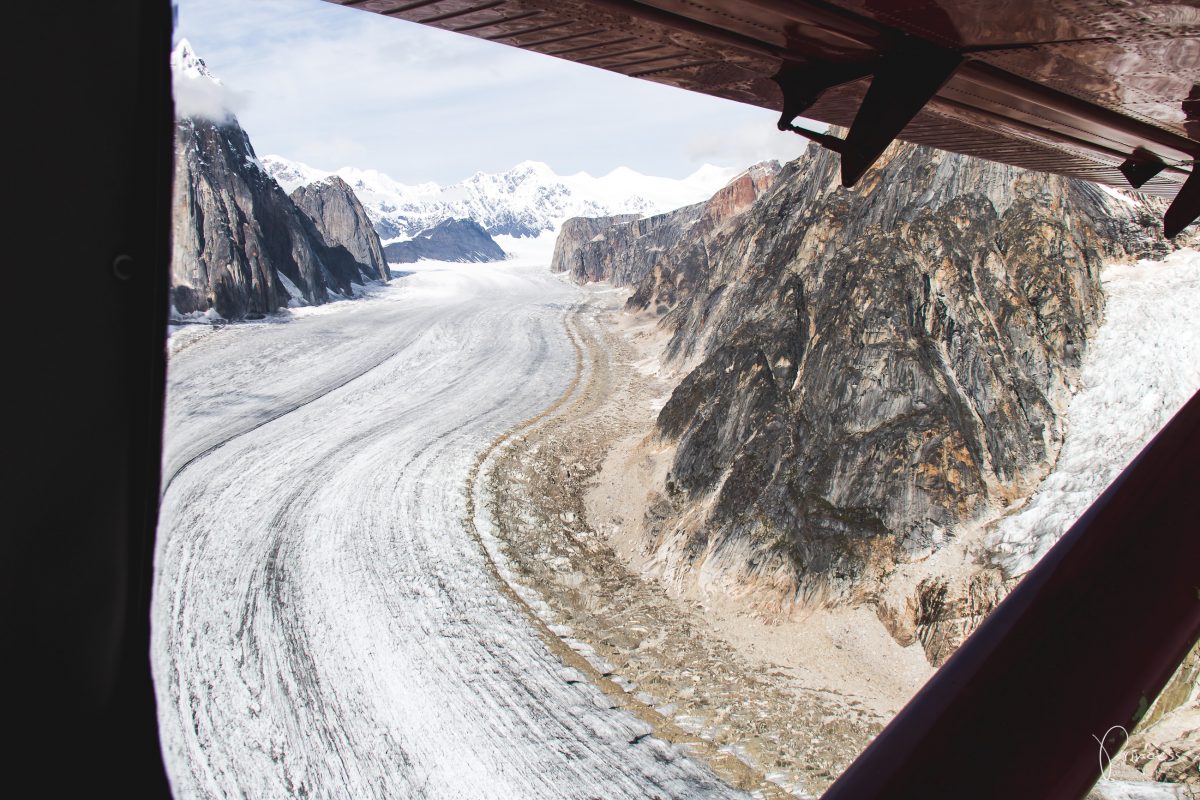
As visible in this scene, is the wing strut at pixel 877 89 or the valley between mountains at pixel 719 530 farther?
the valley between mountains at pixel 719 530

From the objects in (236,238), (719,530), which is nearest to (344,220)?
(236,238)

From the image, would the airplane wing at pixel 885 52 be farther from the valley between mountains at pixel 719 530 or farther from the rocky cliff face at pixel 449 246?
the rocky cliff face at pixel 449 246

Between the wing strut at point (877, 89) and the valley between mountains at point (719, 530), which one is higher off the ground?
the wing strut at point (877, 89)

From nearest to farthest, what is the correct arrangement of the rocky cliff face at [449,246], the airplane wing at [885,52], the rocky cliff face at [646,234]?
1. the airplane wing at [885,52]
2. the rocky cliff face at [646,234]
3. the rocky cliff face at [449,246]

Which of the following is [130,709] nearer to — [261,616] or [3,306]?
[3,306]

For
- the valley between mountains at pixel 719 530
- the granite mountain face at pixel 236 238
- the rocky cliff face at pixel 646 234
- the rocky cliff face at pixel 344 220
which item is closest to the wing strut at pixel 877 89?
the valley between mountains at pixel 719 530

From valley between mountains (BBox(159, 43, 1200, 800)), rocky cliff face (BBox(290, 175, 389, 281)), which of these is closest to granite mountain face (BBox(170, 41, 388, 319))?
rocky cliff face (BBox(290, 175, 389, 281))
